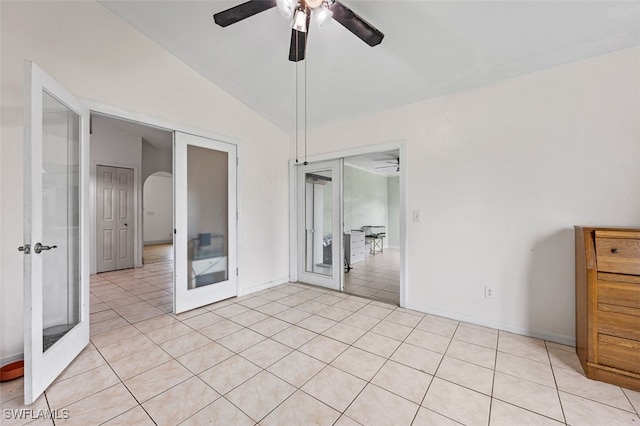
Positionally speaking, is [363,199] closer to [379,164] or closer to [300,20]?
[379,164]

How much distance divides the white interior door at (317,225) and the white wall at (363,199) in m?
2.29

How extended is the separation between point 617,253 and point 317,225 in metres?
3.37

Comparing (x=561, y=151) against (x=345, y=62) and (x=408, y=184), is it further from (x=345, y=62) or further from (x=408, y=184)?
(x=345, y=62)

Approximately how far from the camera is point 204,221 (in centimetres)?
333

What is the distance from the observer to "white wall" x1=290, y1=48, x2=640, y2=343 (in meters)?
2.15

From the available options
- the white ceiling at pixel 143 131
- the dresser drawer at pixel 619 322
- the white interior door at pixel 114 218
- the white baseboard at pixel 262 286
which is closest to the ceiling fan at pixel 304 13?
the dresser drawer at pixel 619 322

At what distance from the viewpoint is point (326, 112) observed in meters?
3.66

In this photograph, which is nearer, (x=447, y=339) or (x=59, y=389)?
(x=59, y=389)

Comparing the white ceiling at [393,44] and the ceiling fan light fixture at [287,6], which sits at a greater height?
the white ceiling at [393,44]

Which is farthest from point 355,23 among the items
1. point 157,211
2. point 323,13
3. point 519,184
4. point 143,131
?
point 157,211

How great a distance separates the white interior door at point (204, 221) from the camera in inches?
120

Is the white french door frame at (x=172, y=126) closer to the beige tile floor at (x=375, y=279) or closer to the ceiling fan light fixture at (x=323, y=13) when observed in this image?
the beige tile floor at (x=375, y=279)

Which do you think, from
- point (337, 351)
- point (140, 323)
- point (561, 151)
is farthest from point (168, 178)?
point (561, 151)

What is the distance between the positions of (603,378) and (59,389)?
12.8ft
